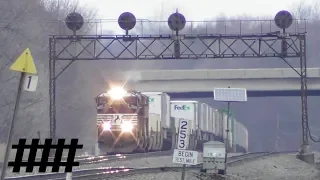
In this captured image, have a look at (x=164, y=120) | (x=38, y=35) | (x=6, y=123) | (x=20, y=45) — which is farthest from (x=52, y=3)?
(x=164, y=120)

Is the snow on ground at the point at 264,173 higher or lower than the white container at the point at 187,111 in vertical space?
lower

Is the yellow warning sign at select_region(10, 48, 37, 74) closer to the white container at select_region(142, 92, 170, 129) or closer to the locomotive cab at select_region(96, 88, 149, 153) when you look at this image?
the locomotive cab at select_region(96, 88, 149, 153)

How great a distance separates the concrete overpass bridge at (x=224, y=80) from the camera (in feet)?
234

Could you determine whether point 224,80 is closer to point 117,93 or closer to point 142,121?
point 142,121

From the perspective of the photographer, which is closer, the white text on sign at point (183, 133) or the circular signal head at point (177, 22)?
the white text on sign at point (183, 133)

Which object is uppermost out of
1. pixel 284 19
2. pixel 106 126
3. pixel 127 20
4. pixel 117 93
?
pixel 284 19

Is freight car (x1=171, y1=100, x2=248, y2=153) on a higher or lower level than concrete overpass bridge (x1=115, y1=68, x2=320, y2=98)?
lower

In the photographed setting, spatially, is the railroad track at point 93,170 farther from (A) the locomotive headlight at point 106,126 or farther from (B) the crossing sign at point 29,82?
(B) the crossing sign at point 29,82

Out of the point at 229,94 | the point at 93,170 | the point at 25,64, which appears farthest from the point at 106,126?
the point at 25,64

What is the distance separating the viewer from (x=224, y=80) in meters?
72.9

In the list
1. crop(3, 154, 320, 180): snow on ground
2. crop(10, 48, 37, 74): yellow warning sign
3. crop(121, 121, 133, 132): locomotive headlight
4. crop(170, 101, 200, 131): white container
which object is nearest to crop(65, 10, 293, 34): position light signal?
crop(121, 121, 133, 132): locomotive headlight

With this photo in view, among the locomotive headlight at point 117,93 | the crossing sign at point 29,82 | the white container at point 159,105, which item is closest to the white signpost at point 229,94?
the locomotive headlight at point 117,93

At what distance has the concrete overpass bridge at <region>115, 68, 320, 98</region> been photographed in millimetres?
71375

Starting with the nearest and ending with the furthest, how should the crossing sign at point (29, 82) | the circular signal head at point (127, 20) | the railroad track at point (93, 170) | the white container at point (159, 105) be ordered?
the crossing sign at point (29, 82), the railroad track at point (93, 170), the circular signal head at point (127, 20), the white container at point (159, 105)
